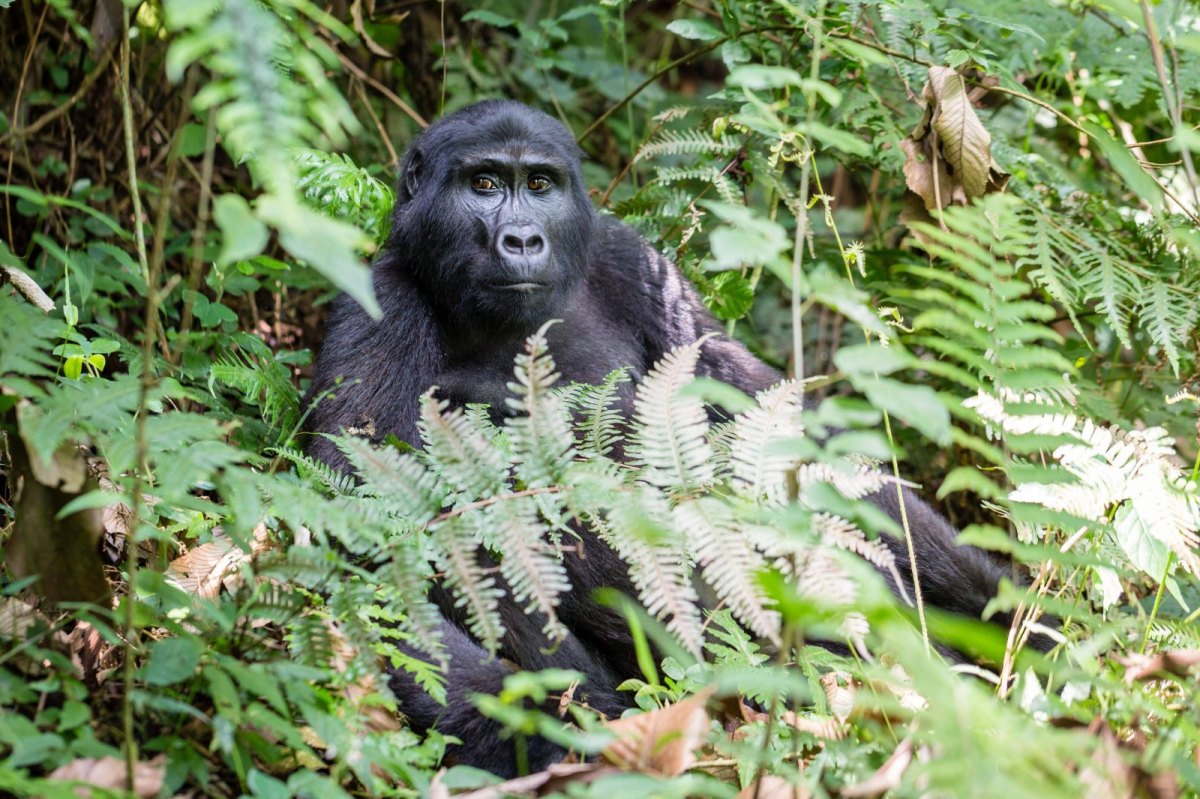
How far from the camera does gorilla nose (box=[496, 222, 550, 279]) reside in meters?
3.78

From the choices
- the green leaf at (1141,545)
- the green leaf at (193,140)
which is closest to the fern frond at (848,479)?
the green leaf at (1141,545)

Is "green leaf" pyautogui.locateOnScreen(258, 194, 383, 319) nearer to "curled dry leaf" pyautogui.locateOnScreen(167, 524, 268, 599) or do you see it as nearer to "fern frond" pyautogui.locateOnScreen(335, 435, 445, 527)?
"fern frond" pyautogui.locateOnScreen(335, 435, 445, 527)

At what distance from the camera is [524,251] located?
380 cm

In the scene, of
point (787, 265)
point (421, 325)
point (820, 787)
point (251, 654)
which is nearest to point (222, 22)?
point (787, 265)

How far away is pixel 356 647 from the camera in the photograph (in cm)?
216

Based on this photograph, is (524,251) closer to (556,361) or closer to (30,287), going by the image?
(556,361)

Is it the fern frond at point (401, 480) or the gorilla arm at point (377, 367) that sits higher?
the fern frond at point (401, 480)

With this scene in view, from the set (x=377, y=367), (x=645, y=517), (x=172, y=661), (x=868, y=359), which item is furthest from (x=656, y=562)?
(x=377, y=367)

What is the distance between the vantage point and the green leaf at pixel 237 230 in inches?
56.4

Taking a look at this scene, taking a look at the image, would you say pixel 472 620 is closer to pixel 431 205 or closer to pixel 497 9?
pixel 431 205

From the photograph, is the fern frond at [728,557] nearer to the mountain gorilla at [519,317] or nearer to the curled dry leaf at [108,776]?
the curled dry leaf at [108,776]

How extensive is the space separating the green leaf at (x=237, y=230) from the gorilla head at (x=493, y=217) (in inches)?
89.1

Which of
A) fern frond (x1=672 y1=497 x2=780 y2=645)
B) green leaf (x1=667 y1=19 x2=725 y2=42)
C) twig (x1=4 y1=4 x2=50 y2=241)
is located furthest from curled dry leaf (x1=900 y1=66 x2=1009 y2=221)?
twig (x1=4 y1=4 x2=50 y2=241)

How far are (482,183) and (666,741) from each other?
2549 mm
